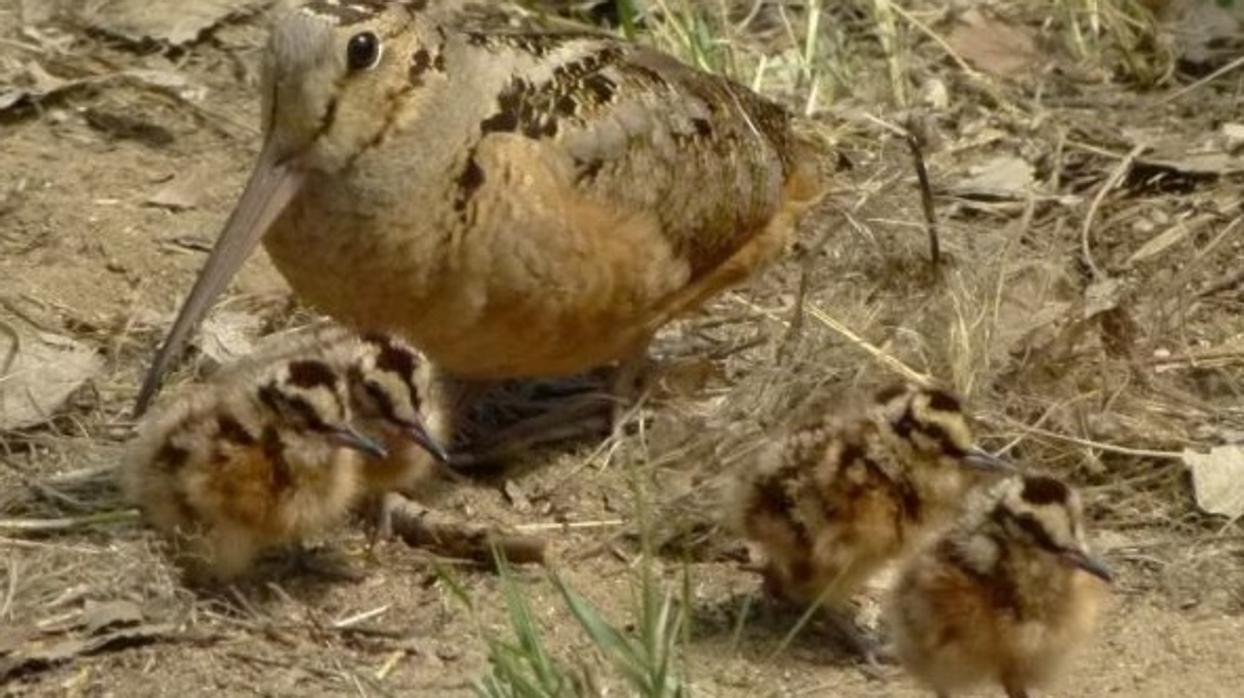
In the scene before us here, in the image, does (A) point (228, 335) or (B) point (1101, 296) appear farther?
(B) point (1101, 296)

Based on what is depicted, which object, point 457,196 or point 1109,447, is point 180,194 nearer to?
point 457,196

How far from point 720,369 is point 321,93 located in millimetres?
1397

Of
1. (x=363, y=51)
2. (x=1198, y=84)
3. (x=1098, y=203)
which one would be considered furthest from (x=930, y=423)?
(x=1198, y=84)

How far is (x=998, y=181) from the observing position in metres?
7.27

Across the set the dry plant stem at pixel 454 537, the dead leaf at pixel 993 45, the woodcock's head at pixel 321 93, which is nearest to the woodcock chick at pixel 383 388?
the dry plant stem at pixel 454 537

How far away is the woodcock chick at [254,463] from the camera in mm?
5180

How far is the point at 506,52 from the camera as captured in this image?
5.89m

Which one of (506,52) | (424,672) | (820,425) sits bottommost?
(424,672)

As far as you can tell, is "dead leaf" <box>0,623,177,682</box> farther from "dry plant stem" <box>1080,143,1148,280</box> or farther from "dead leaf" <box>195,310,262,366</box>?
"dry plant stem" <box>1080,143,1148,280</box>

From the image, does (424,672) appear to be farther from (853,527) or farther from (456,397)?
(456,397)

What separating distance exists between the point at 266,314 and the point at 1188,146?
2.45 metres

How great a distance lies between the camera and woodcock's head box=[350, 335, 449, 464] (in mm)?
5301

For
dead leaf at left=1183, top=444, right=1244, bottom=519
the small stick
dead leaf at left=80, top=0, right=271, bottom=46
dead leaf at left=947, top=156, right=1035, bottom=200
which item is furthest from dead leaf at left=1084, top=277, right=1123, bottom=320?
dead leaf at left=80, top=0, right=271, bottom=46

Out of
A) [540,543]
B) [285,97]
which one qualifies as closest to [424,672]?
[540,543]
